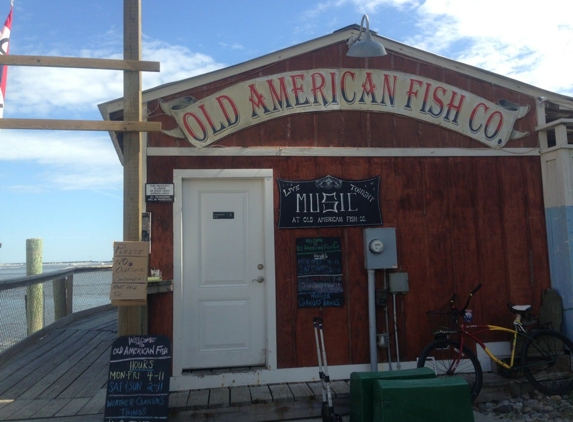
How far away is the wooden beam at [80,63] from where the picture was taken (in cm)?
457

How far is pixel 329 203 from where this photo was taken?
238 inches

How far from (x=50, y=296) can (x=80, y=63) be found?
5817 millimetres

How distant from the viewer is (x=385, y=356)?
5992mm

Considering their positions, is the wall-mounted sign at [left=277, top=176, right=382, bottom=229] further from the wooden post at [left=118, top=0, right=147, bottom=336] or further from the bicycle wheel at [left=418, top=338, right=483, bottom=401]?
the wooden post at [left=118, top=0, right=147, bottom=336]

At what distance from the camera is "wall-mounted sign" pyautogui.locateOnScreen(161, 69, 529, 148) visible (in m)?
5.90

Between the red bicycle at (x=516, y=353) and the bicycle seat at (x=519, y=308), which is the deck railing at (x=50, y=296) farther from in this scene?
the bicycle seat at (x=519, y=308)

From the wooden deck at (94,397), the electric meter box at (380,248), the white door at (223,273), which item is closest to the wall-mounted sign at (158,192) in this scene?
the white door at (223,273)

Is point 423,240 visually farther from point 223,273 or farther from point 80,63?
point 80,63

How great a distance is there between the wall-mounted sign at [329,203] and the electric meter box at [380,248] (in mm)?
214

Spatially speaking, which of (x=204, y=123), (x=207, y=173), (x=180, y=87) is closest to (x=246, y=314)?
(x=207, y=173)

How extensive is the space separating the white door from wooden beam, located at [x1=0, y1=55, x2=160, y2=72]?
154 centimetres

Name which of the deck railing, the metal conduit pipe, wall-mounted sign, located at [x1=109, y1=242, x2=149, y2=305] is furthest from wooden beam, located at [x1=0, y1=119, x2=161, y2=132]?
the deck railing

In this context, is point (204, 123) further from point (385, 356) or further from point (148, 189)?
point (385, 356)

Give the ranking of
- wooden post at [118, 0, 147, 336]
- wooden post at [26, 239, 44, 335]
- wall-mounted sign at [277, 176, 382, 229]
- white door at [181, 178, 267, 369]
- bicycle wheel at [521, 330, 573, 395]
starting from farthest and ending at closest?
wooden post at [26, 239, 44, 335] < wall-mounted sign at [277, 176, 382, 229] < bicycle wheel at [521, 330, 573, 395] < white door at [181, 178, 267, 369] < wooden post at [118, 0, 147, 336]
